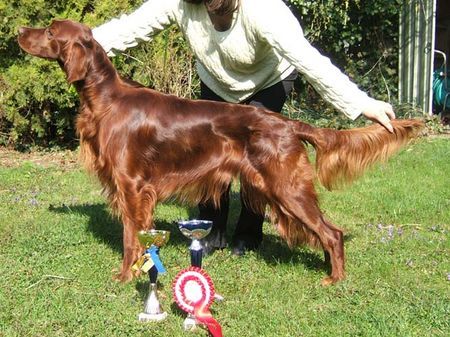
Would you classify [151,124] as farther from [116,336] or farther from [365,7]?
[365,7]

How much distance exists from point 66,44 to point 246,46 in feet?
3.44

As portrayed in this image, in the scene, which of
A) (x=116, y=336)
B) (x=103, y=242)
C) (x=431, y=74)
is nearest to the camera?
(x=116, y=336)

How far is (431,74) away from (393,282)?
5556 millimetres

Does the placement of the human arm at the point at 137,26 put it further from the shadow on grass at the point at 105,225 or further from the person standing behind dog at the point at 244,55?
the shadow on grass at the point at 105,225

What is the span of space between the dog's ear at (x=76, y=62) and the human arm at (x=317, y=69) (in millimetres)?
1032

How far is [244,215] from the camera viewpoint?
14.9ft

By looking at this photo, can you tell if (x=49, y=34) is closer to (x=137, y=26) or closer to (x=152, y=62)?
(x=137, y=26)

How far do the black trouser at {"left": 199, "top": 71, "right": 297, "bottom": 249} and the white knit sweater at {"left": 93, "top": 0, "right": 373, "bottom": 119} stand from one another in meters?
0.07

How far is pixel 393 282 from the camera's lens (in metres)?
3.77

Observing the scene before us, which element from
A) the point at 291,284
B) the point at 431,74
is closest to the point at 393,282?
the point at 291,284

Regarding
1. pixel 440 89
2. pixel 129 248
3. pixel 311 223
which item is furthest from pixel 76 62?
pixel 440 89

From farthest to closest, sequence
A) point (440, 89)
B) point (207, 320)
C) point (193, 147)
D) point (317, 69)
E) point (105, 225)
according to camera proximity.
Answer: point (440, 89) < point (105, 225) < point (193, 147) < point (317, 69) < point (207, 320)

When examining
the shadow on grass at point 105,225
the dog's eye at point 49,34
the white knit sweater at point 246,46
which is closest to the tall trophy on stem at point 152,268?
the shadow on grass at point 105,225

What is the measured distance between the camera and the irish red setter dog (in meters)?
3.85
